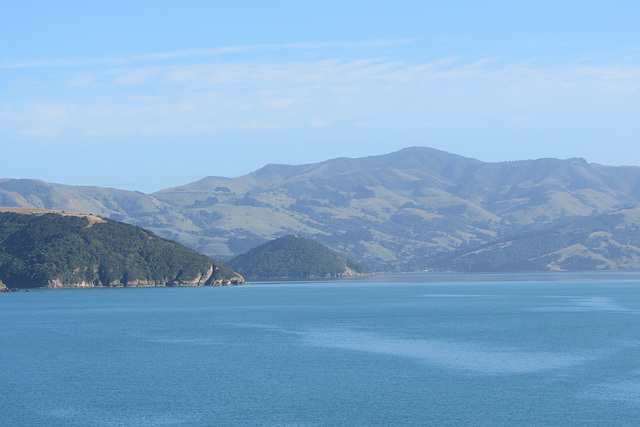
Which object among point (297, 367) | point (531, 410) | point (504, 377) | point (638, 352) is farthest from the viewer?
point (638, 352)

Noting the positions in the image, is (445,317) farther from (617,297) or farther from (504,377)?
(617,297)

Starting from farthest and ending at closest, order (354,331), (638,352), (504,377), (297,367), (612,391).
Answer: (354,331) < (638,352) < (297,367) < (504,377) < (612,391)

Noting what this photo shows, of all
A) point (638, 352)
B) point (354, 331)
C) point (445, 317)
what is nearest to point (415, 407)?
point (638, 352)

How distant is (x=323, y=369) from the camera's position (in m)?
71.4

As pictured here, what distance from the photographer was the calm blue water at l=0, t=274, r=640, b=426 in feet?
177

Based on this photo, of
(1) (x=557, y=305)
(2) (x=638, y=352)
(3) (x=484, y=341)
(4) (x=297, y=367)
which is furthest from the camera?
(1) (x=557, y=305)

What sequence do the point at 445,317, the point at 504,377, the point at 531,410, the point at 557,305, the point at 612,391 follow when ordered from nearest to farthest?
the point at 531,410
the point at 612,391
the point at 504,377
the point at 445,317
the point at 557,305

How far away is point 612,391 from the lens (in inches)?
2349

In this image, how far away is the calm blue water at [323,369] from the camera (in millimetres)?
53844

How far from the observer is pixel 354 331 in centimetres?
10319

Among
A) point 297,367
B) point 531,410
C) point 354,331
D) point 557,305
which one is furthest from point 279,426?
point 557,305

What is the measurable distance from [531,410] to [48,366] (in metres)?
44.4

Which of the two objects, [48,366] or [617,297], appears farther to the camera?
[617,297]

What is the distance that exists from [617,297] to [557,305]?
1398 inches
